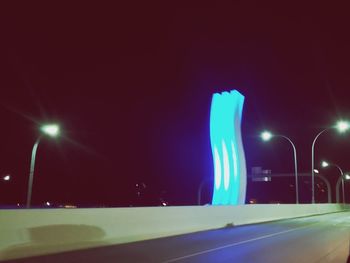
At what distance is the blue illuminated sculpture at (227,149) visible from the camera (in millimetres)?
28406

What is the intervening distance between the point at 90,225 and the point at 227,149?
1330 centimetres

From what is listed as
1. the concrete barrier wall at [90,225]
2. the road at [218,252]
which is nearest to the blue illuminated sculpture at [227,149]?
the concrete barrier wall at [90,225]

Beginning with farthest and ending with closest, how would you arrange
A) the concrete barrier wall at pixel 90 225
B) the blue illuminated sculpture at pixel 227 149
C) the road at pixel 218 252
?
the blue illuminated sculpture at pixel 227 149
the concrete barrier wall at pixel 90 225
the road at pixel 218 252

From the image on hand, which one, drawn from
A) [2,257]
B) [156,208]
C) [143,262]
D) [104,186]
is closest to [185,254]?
[143,262]

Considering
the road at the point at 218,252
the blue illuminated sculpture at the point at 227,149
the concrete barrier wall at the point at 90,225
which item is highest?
the blue illuminated sculpture at the point at 227,149

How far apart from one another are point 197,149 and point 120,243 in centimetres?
10620

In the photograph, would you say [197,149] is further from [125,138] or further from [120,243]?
[120,243]

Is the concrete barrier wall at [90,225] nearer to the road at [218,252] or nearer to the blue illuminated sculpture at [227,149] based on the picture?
the road at [218,252]

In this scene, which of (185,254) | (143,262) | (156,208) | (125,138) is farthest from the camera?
(125,138)

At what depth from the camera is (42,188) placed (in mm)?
108812

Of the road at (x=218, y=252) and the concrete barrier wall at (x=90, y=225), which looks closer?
the road at (x=218, y=252)

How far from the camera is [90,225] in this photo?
54.3 ft

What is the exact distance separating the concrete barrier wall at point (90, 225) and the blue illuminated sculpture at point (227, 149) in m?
1.65

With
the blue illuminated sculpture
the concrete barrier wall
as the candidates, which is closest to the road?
the concrete barrier wall
